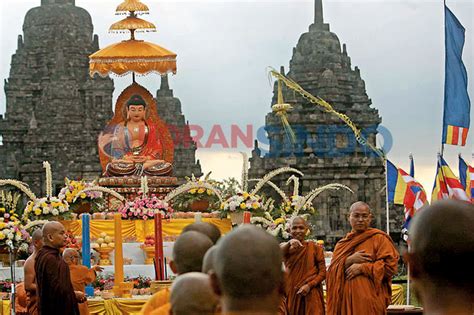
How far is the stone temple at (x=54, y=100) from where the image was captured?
5566cm

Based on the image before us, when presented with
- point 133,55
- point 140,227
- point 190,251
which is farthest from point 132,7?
point 190,251

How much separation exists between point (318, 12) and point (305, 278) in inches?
1577

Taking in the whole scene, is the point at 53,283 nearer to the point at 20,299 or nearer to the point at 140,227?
the point at 20,299

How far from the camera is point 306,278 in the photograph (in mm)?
13703

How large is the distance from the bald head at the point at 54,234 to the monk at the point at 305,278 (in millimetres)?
2896

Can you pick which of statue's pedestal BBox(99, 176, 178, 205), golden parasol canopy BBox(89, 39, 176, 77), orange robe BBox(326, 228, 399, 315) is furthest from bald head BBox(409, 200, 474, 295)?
golden parasol canopy BBox(89, 39, 176, 77)

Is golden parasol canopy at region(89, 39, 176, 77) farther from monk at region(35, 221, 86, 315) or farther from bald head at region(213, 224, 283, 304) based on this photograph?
bald head at region(213, 224, 283, 304)

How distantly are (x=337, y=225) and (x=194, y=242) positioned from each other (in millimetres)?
43821

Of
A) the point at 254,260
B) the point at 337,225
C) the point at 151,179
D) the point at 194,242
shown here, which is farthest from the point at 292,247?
the point at 337,225

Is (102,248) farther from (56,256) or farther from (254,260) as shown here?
(254,260)

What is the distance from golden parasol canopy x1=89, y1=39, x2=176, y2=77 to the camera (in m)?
23.8

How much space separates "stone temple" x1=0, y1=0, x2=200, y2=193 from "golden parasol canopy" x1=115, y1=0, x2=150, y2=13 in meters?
30.1

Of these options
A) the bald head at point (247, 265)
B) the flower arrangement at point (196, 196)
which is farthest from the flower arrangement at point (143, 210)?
the bald head at point (247, 265)

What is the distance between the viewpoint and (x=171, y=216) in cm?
2036
